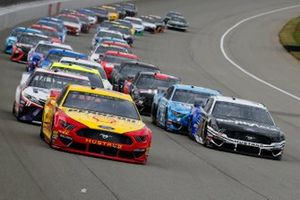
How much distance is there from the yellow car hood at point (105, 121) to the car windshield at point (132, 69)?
712 inches

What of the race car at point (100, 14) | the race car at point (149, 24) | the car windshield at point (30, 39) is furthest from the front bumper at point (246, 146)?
the race car at point (100, 14)

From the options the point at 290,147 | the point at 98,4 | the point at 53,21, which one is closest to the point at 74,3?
the point at 98,4

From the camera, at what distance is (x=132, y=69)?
36.9m

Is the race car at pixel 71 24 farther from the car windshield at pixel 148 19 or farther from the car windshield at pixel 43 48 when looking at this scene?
the car windshield at pixel 43 48

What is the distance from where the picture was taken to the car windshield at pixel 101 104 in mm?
18281

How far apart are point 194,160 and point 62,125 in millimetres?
3523

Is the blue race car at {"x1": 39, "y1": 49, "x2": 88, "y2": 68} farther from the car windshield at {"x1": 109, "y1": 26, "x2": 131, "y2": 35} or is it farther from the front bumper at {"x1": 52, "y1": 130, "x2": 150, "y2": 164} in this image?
the car windshield at {"x1": 109, "y1": 26, "x2": 131, "y2": 35}

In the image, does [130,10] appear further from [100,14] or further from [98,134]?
[98,134]

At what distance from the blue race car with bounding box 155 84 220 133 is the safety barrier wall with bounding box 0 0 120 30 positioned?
1305 inches

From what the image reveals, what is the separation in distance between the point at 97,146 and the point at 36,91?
513 cm

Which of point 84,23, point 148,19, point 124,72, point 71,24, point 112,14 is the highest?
point 124,72

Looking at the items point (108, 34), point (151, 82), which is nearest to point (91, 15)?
point (108, 34)

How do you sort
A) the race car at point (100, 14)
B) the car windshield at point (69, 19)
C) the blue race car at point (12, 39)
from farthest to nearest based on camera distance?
the race car at point (100, 14) < the car windshield at point (69, 19) < the blue race car at point (12, 39)

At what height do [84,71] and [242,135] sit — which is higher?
[242,135]
